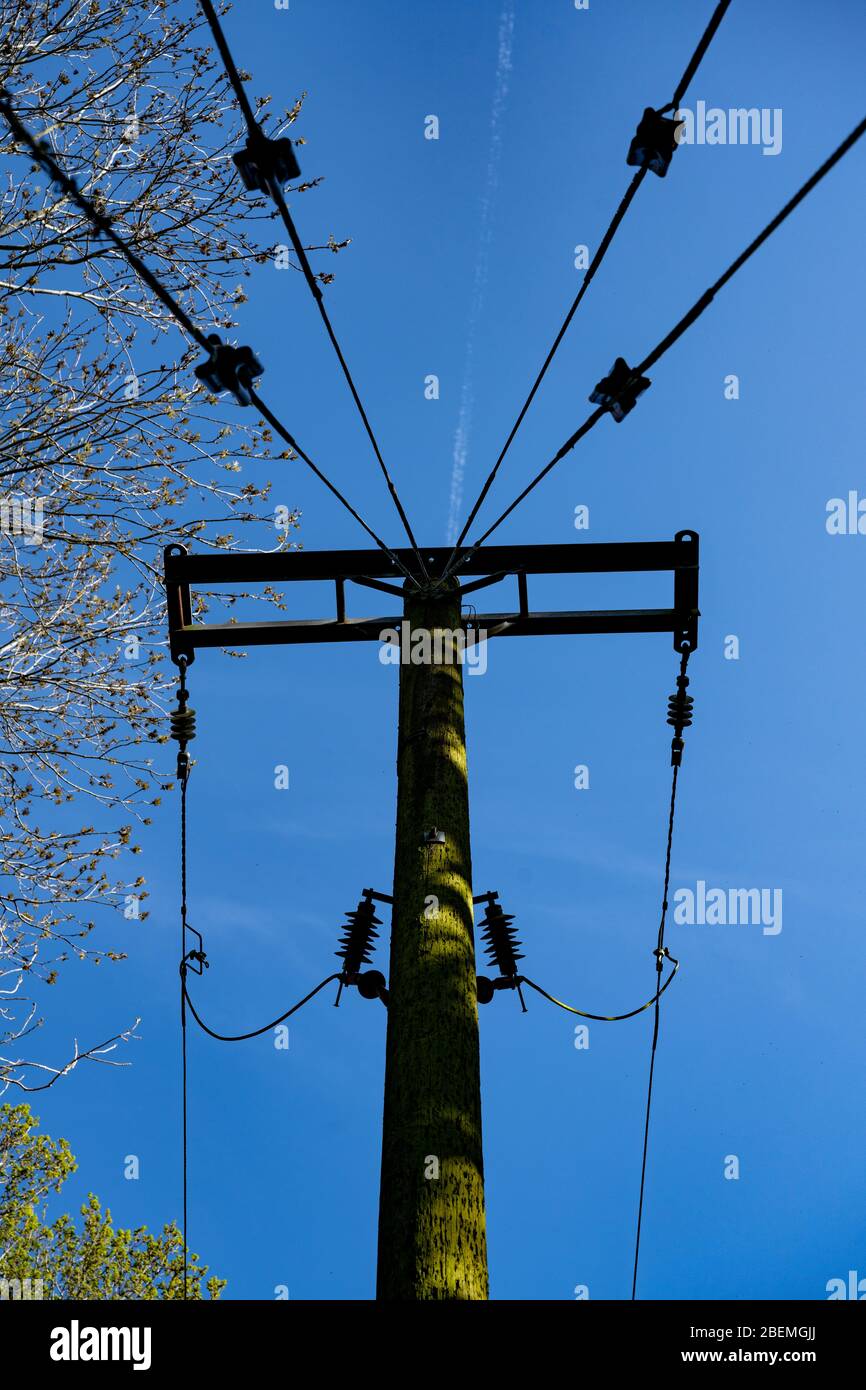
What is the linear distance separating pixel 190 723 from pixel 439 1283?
4.32m

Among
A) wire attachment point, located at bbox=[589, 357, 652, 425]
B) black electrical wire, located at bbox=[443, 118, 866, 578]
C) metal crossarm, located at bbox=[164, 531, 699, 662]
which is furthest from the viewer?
metal crossarm, located at bbox=[164, 531, 699, 662]

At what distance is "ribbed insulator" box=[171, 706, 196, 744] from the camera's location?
22.5ft

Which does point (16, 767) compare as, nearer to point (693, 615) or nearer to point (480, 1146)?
point (693, 615)

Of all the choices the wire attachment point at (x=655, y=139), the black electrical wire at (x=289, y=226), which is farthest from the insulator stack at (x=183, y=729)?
the wire attachment point at (x=655, y=139)

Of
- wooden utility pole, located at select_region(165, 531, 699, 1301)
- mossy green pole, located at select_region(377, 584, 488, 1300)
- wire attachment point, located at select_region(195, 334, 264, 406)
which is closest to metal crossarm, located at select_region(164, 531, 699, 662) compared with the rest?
wooden utility pole, located at select_region(165, 531, 699, 1301)

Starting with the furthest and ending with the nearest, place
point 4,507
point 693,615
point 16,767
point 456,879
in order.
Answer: point 16,767
point 4,507
point 693,615
point 456,879

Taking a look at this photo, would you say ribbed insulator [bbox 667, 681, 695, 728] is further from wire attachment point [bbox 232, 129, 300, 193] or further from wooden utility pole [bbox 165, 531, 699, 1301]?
wire attachment point [bbox 232, 129, 300, 193]

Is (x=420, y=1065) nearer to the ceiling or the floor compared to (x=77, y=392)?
nearer to the floor

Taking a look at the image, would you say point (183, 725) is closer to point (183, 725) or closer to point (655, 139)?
point (183, 725)

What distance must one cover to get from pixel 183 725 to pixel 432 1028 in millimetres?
3587

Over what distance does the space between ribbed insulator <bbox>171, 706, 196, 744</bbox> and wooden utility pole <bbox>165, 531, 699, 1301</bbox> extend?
1.38 feet
